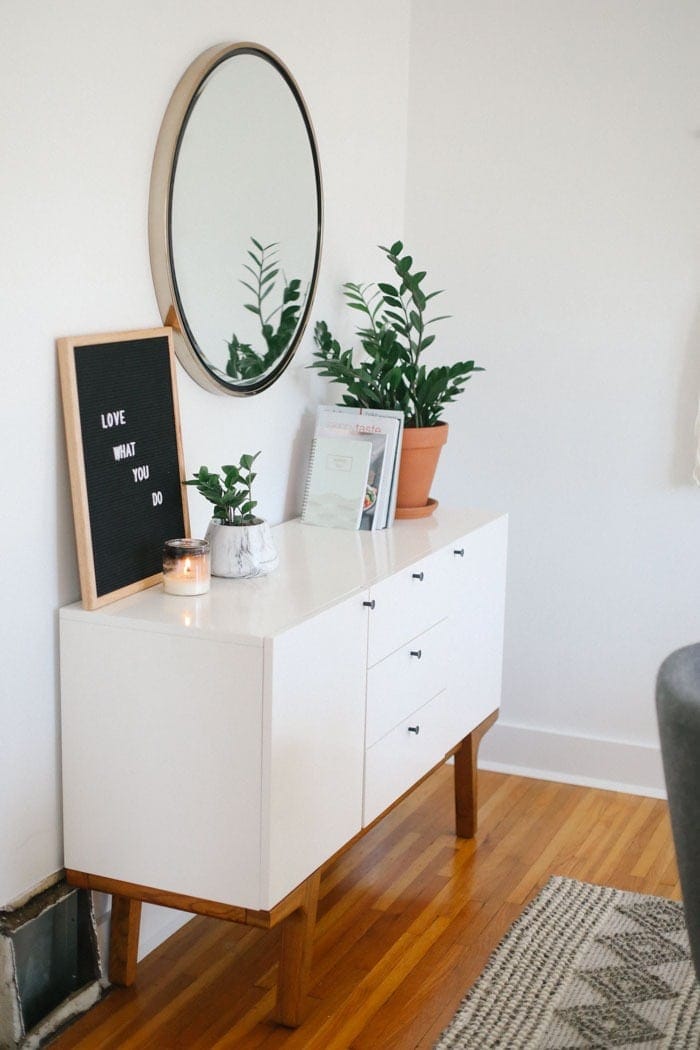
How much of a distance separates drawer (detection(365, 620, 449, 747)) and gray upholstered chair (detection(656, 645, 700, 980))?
0.86 metres

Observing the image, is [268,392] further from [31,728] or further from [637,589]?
[637,589]

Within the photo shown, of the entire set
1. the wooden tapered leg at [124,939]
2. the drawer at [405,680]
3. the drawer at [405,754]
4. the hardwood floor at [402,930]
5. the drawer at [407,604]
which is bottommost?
the hardwood floor at [402,930]

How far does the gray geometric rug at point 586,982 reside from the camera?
224 cm

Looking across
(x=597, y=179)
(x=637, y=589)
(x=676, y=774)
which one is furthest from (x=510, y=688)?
(x=676, y=774)

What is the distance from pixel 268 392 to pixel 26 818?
42.6 inches

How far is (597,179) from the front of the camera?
3242 mm

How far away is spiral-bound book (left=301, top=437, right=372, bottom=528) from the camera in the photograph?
278 centimetres

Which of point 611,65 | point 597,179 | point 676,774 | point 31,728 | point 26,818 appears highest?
point 611,65

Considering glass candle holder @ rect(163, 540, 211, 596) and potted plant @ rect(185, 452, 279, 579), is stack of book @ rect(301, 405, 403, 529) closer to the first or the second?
potted plant @ rect(185, 452, 279, 579)

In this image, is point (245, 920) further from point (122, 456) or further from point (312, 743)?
point (122, 456)

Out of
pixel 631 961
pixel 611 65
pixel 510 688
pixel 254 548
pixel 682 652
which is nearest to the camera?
pixel 682 652

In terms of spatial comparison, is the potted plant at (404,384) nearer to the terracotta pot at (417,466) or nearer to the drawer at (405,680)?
the terracotta pot at (417,466)

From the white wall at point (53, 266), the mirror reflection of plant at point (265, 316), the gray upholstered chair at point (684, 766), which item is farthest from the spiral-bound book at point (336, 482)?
the gray upholstered chair at point (684, 766)

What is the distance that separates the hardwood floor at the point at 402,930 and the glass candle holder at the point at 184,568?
0.76 meters
